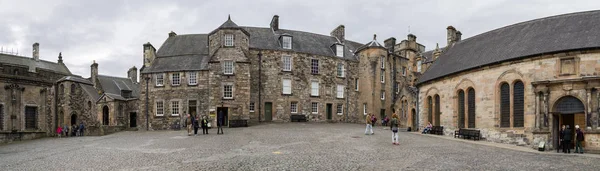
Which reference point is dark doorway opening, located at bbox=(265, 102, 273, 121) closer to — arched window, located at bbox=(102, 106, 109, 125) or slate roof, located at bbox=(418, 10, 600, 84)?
slate roof, located at bbox=(418, 10, 600, 84)

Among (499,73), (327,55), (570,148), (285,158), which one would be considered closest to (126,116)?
(327,55)

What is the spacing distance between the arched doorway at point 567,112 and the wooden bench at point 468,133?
4018mm

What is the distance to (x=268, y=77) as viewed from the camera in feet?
117

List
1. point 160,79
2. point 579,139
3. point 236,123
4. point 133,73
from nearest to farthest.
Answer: point 579,139 < point 236,123 < point 160,79 < point 133,73

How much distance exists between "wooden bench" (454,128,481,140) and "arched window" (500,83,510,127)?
142 centimetres

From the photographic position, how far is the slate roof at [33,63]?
149 ft

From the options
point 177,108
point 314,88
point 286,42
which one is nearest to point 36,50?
point 177,108

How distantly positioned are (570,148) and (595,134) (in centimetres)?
181

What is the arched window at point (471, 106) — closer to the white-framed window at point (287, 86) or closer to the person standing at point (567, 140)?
the person standing at point (567, 140)

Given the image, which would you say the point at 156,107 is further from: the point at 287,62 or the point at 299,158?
the point at 299,158

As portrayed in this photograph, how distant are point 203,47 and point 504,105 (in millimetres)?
25479

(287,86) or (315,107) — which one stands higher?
(287,86)

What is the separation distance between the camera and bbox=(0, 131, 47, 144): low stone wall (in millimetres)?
29188

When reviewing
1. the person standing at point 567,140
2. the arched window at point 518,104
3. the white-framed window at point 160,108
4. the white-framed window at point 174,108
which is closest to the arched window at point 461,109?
the arched window at point 518,104
